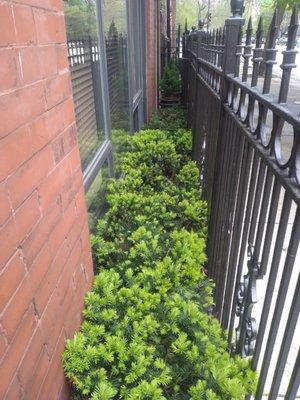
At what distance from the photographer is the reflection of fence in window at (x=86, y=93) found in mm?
2564

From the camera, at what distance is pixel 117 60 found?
429cm

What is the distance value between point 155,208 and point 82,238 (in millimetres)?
1268

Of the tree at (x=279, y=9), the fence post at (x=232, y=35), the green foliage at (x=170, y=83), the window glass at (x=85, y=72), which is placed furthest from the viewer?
the green foliage at (x=170, y=83)

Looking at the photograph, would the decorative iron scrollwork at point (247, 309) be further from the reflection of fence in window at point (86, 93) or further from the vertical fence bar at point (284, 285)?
the reflection of fence in window at point (86, 93)

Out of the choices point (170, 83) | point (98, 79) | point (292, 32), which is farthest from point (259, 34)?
point (170, 83)

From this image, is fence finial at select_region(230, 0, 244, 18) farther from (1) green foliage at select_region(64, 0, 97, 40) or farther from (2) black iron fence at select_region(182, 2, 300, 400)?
(1) green foliage at select_region(64, 0, 97, 40)

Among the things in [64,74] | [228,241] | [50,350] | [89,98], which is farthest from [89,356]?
[89,98]

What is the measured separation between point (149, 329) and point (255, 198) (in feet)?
2.76

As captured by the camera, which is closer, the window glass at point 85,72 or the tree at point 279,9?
the tree at point 279,9

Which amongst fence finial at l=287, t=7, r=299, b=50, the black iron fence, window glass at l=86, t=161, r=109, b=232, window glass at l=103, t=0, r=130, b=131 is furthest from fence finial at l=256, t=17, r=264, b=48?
window glass at l=103, t=0, r=130, b=131

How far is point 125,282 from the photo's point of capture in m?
2.21

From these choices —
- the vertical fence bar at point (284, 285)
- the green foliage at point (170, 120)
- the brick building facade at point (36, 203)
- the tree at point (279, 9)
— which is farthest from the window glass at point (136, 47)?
the vertical fence bar at point (284, 285)

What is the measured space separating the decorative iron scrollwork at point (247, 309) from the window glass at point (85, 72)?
1522 millimetres

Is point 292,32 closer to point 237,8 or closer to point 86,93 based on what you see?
point 237,8
